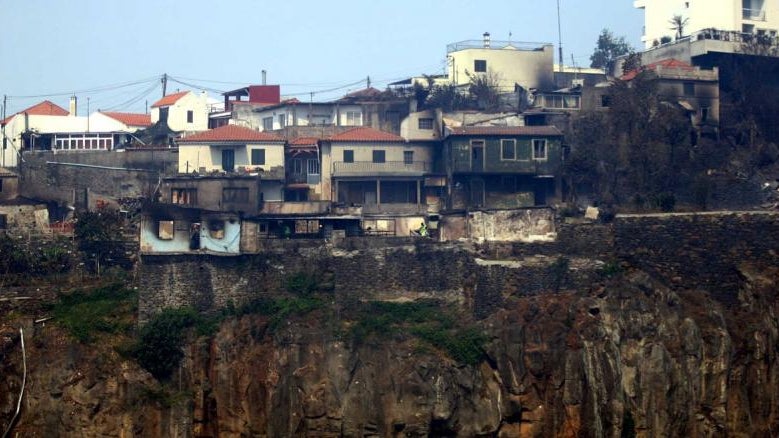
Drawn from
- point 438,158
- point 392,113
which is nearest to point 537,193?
point 438,158

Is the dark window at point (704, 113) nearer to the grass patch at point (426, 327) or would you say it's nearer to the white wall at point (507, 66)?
the white wall at point (507, 66)

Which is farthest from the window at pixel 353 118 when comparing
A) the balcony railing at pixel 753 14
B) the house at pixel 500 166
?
the balcony railing at pixel 753 14

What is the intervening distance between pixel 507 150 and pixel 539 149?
1.45m

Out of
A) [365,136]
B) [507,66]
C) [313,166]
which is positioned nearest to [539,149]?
[365,136]

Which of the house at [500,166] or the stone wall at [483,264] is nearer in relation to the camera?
the stone wall at [483,264]

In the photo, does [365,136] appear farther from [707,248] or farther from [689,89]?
[707,248]

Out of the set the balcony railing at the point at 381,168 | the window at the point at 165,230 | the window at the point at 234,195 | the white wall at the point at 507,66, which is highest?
the white wall at the point at 507,66

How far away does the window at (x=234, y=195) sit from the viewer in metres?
61.2

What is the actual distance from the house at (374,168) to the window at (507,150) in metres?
3.78

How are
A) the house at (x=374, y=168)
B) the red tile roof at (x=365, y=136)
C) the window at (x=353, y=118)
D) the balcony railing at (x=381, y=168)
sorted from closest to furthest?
1. the house at (x=374, y=168)
2. the balcony railing at (x=381, y=168)
3. the red tile roof at (x=365, y=136)
4. the window at (x=353, y=118)

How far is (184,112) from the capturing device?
7481 centimetres

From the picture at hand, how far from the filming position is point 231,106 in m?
75.3

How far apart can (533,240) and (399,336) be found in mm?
7571

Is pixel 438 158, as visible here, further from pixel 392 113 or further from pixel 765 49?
pixel 765 49
